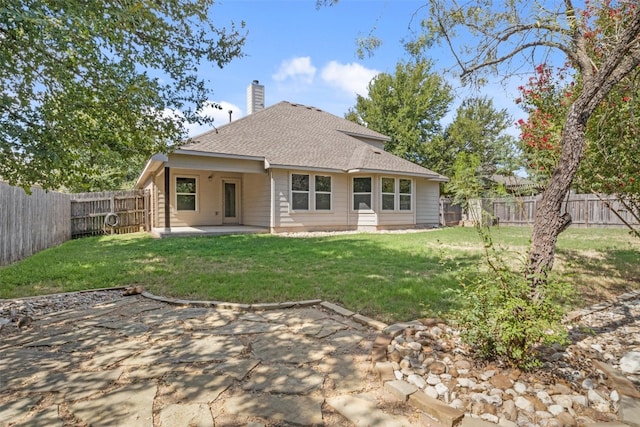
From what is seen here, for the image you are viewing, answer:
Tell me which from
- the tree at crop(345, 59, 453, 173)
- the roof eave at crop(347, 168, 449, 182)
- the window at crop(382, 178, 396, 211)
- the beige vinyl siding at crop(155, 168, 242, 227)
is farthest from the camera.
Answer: the tree at crop(345, 59, 453, 173)

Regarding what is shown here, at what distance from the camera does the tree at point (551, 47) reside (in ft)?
8.36

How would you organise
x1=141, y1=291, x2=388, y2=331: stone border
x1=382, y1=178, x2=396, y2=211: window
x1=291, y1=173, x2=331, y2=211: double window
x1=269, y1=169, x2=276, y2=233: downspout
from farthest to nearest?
1. x1=382, y1=178, x2=396, y2=211: window
2. x1=291, y1=173, x2=331, y2=211: double window
3. x1=269, y1=169, x2=276, y2=233: downspout
4. x1=141, y1=291, x2=388, y2=331: stone border

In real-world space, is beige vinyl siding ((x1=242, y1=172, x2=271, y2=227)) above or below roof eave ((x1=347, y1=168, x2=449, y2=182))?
below

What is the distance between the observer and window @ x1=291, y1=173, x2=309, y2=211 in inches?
493

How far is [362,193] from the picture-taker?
13727mm

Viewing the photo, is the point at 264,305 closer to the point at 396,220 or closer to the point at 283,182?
the point at 283,182

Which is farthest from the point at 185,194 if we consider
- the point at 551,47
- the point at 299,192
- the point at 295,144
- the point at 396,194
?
the point at 551,47

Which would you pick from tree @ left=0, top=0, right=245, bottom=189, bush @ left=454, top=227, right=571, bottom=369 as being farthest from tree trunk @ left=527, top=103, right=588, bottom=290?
tree @ left=0, top=0, right=245, bottom=189

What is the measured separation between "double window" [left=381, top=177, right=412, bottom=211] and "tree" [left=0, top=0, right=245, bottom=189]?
412 inches

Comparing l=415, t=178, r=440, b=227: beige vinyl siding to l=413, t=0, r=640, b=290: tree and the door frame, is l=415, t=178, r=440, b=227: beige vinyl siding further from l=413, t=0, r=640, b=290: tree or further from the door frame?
l=413, t=0, r=640, b=290: tree

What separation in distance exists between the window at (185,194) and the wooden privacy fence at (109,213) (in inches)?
67.5

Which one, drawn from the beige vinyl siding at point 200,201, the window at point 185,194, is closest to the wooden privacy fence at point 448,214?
the beige vinyl siding at point 200,201

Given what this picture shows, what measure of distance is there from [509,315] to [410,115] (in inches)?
1017

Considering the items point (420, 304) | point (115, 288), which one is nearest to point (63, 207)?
point (115, 288)
